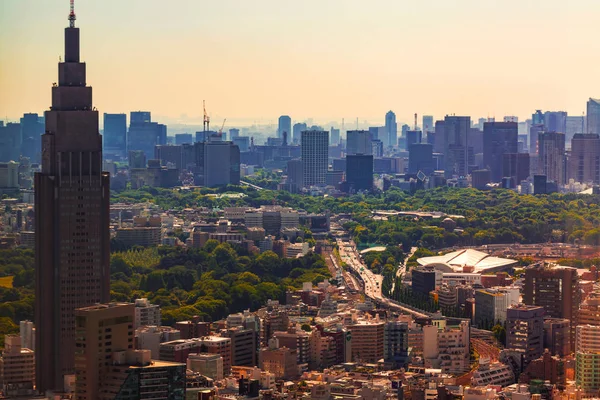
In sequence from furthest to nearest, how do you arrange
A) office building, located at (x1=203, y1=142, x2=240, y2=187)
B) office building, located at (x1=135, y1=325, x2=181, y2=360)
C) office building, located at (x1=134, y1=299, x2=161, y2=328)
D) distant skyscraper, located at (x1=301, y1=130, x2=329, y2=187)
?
distant skyscraper, located at (x1=301, y1=130, x2=329, y2=187) → office building, located at (x1=203, y1=142, x2=240, y2=187) → office building, located at (x1=134, y1=299, x2=161, y2=328) → office building, located at (x1=135, y1=325, x2=181, y2=360)

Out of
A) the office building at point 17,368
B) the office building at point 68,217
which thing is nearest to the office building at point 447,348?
the office building at point 68,217

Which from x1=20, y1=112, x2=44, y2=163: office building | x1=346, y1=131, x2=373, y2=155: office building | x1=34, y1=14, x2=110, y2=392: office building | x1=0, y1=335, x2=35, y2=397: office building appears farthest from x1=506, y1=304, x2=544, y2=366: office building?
x1=346, y1=131, x2=373, y2=155: office building

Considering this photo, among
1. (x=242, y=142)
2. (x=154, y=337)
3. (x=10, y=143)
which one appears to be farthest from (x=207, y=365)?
(x=242, y=142)

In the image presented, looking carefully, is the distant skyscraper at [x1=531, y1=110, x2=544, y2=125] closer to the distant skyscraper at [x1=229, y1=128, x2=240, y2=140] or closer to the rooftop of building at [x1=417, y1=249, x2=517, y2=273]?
the distant skyscraper at [x1=229, y1=128, x2=240, y2=140]

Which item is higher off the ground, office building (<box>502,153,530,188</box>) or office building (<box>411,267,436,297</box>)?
office building (<box>502,153,530,188</box>)

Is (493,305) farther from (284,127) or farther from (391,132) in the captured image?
(391,132)

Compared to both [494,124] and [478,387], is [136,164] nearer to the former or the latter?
[494,124]
